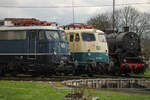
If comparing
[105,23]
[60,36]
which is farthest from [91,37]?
[105,23]

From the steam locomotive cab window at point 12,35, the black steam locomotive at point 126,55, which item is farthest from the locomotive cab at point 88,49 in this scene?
the steam locomotive cab window at point 12,35

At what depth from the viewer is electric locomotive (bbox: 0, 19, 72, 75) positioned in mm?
22125

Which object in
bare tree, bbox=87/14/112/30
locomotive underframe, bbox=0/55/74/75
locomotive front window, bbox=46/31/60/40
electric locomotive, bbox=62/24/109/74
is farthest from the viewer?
bare tree, bbox=87/14/112/30

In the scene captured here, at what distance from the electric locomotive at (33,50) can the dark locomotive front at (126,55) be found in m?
6.59

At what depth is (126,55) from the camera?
92.6 feet

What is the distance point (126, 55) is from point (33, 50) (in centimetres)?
1006

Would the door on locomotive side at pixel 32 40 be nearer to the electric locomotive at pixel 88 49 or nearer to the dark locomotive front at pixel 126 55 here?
the electric locomotive at pixel 88 49

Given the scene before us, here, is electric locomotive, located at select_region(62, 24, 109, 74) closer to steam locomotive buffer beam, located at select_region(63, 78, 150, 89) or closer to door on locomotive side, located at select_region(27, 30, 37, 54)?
steam locomotive buffer beam, located at select_region(63, 78, 150, 89)

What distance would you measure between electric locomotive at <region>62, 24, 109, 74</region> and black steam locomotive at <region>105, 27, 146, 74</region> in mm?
1926

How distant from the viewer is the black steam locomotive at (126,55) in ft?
90.5

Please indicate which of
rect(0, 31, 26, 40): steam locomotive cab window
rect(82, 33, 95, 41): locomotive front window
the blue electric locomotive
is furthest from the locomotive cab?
rect(0, 31, 26, 40): steam locomotive cab window

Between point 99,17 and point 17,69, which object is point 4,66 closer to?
point 17,69

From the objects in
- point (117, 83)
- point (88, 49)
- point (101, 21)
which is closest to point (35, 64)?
point (88, 49)

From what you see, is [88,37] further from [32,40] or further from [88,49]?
[32,40]
